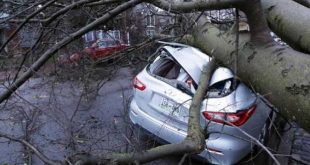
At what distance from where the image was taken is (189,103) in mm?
4840

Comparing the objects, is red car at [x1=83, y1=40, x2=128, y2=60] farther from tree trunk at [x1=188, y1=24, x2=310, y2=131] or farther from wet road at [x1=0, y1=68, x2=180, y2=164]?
tree trunk at [x1=188, y1=24, x2=310, y2=131]

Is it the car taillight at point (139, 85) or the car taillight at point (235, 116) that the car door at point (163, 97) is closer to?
the car taillight at point (139, 85)

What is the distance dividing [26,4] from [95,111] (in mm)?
2952

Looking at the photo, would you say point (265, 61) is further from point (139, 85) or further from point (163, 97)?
point (139, 85)

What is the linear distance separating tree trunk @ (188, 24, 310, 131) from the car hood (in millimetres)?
1660

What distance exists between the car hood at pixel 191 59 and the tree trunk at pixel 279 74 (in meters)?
1.66

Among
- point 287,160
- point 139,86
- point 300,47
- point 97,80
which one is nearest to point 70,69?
point 97,80

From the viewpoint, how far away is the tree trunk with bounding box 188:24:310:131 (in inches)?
96.3

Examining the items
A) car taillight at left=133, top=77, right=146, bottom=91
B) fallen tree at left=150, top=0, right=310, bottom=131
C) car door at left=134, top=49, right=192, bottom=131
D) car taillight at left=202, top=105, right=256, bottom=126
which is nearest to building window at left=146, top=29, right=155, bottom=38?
car door at left=134, top=49, right=192, bottom=131

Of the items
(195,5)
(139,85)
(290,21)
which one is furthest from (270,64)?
(139,85)

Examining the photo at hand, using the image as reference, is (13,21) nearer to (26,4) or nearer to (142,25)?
(26,4)

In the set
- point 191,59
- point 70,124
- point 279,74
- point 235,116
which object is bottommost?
point 235,116

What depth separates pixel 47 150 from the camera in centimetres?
500

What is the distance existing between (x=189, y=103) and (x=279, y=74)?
7.39 feet
